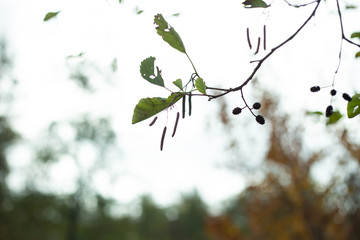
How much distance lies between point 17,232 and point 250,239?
517 inches

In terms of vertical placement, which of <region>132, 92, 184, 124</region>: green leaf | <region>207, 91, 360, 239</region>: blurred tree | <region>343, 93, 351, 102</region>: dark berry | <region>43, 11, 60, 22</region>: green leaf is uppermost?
<region>207, 91, 360, 239</region>: blurred tree

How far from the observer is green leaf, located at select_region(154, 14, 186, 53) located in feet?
4.40

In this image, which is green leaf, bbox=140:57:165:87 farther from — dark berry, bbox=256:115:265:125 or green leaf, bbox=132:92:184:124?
dark berry, bbox=256:115:265:125

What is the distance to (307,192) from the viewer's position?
9148 millimetres

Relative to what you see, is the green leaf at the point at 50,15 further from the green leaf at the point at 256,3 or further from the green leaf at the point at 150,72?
the green leaf at the point at 256,3

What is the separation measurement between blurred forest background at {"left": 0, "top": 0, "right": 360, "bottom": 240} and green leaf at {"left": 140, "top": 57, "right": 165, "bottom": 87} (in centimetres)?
208

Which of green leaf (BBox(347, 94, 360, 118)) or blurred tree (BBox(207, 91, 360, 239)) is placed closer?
green leaf (BBox(347, 94, 360, 118))

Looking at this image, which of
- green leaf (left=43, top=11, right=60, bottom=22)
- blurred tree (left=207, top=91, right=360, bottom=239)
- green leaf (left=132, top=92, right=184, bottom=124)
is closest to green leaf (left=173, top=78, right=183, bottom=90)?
green leaf (left=132, top=92, right=184, bottom=124)

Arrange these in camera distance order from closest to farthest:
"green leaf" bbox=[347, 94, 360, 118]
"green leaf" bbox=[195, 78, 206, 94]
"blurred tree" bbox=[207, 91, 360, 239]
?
"green leaf" bbox=[195, 78, 206, 94] < "green leaf" bbox=[347, 94, 360, 118] < "blurred tree" bbox=[207, 91, 360, 239]

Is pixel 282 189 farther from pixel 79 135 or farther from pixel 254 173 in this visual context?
pixel 79 135

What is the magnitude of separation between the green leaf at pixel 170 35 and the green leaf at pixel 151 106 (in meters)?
0.21

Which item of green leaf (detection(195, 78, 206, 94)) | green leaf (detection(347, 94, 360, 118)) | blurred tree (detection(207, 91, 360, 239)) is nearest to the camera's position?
green leaf (detection(195, 78, 206, 94))

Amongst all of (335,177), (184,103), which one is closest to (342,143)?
(335,177)

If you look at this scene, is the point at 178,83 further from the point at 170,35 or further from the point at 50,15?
the point at 50,15
